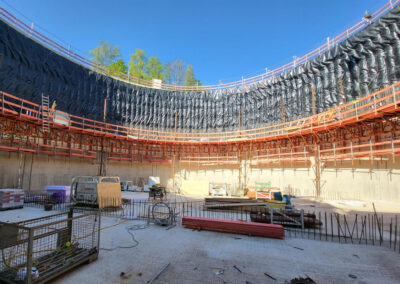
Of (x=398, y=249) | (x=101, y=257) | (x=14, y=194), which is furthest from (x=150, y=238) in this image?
(x=14, y=194)

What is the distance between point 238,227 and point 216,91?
28572 mm

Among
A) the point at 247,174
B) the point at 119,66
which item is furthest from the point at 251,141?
the point at 119,66

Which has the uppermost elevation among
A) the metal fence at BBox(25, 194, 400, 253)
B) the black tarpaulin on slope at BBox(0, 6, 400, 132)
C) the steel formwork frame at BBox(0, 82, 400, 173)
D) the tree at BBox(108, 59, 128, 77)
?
the tree at BBox(108, 59, 128, 77)

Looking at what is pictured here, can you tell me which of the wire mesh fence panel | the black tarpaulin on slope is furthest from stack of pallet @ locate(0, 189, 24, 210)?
the black tarpaulin on slope

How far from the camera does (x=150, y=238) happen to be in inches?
295

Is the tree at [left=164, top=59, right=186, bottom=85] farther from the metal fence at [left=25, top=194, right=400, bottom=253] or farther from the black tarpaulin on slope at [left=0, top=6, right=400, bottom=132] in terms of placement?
the metal fence at [left=25, top=194, right=400, bottom=253]

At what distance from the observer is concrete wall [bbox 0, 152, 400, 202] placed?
54.3ft

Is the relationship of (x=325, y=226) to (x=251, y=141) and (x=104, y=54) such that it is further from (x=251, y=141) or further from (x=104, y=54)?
(x=104, y=54)

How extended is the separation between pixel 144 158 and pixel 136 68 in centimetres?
2347

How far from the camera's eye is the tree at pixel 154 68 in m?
44.6

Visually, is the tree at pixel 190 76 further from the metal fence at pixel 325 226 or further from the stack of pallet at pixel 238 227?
the stack of pallet at pixel 238 227

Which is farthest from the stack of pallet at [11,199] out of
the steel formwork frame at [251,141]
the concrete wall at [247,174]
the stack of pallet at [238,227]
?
the stack of pallet at [238,227]

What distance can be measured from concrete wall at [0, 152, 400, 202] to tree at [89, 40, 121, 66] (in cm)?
2432

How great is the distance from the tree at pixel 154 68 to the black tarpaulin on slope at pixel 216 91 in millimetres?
12448
